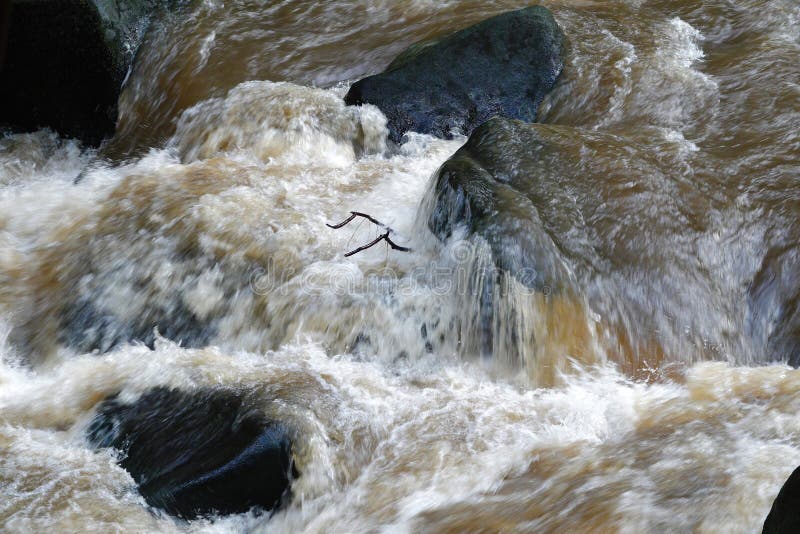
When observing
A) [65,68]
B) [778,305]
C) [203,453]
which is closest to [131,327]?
[203,453]

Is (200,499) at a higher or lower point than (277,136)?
lower

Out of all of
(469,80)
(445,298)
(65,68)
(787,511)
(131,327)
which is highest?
(65,68)

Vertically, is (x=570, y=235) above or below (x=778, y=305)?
above

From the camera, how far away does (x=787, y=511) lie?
2.28 m

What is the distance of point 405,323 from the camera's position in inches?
160

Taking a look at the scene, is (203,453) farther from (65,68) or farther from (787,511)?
(65,68)

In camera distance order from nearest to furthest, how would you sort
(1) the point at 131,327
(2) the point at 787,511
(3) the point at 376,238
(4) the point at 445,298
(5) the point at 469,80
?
(2) the point at 787,511, (4) the point at 445,298, (1) the point at 131,327, (3) the point at 376,238, (5) the point at 469,80

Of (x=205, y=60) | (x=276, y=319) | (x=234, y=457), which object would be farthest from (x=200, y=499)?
(x=205, y=60)

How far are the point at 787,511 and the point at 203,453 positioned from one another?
202cm

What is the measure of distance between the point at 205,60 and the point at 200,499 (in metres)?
4.32

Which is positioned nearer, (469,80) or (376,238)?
(376,238)

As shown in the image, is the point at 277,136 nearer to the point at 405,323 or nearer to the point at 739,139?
the point at 405,323

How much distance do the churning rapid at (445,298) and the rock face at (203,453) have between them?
0.07m

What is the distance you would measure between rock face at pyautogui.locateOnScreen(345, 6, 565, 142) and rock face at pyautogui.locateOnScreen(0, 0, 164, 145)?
6.34 ft
